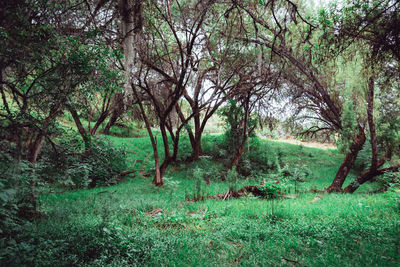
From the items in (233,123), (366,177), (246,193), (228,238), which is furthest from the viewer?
(233,123)

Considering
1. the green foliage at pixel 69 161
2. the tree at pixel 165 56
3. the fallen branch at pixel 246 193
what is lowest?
the fallen branch at pixel 246 193

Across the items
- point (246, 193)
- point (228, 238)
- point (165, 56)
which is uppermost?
point (165, 56)

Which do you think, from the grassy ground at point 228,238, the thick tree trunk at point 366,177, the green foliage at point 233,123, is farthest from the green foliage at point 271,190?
the green foliage at point 233,123

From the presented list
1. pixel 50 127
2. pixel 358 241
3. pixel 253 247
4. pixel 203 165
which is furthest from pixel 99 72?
pixel 203 165

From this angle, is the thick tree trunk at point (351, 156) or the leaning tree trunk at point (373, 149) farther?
the thick tree trunk at point (351, 156)

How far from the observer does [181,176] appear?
1314 centimetres

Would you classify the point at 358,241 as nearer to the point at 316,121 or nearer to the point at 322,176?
the point at 322,176

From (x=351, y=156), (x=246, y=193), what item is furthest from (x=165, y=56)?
(x=351, y=156)

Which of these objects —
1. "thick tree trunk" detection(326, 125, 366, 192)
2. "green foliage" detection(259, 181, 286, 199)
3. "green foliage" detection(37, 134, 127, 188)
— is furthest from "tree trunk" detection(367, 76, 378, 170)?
"green foliage" detection(37, 134, 127, 188)

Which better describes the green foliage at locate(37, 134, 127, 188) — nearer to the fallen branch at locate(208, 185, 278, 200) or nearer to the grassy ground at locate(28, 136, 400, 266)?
the grassy ground at locate(28, 136, 400, 266)

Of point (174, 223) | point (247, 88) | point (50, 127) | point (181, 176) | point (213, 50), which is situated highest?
point (213, 50)

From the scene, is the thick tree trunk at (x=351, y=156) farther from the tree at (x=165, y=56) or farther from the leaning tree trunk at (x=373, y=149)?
the tree at (x=165, y=56)

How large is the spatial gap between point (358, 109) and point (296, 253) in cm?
918

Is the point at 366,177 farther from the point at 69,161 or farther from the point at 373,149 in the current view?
the point at 69,161
